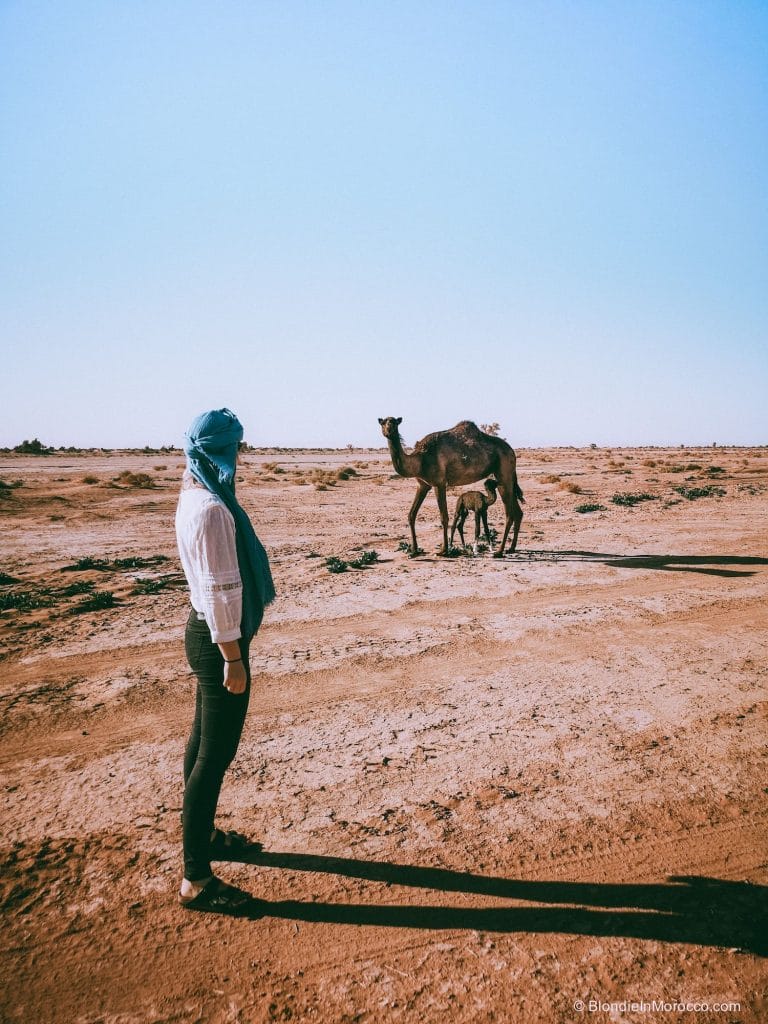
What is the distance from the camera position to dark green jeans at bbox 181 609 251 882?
2.85 meters

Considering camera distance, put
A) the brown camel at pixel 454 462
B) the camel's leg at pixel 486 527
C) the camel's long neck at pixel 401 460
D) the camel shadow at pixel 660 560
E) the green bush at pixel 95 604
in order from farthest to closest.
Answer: the camel's leg at pixel 486 527, the brown camel at pixel 454 462, the camel's long neck at pixel 401 460, the camel shadow at pixel 660 560, the green bush at pixel 95 604

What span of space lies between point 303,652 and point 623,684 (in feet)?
11.0

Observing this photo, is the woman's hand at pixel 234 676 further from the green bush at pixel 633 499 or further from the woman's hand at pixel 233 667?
the green bush at pixel 633 499

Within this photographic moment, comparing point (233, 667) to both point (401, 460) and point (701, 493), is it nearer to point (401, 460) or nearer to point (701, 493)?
point (401, 460)

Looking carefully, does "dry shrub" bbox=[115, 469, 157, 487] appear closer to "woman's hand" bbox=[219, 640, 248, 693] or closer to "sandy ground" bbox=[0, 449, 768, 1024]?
"sandy ground" bbox=[0, 449, 768, 1024]

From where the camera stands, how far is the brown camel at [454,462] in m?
11.3

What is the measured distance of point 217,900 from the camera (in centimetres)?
287

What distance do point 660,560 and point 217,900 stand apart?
1016cm

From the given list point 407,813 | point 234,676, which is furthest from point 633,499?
point 234,676

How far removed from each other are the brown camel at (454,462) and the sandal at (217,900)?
859 cm

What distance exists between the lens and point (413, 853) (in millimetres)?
3234

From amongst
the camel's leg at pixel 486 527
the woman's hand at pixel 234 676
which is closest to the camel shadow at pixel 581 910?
the woman's hand at pixel 234 676

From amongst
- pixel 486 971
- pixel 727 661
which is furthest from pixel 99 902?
pixel 727 661

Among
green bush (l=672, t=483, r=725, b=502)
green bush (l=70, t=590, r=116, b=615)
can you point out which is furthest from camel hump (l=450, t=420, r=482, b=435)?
green bush (l=672, t=483, r=725, b=502)
